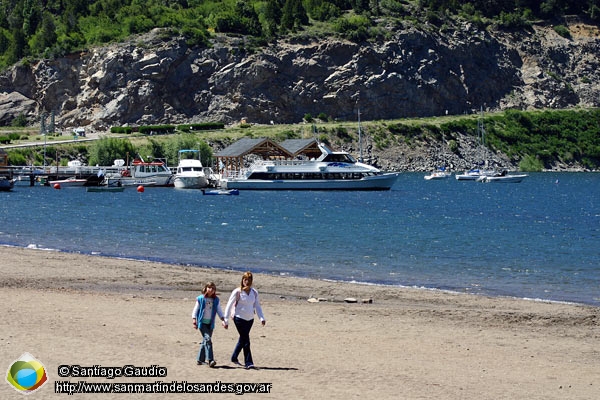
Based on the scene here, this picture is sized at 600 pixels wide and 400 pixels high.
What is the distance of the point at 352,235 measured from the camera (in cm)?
5722

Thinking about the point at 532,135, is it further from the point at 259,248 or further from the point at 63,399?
the point at 63,399

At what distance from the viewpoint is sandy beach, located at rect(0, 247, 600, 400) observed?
19312 mm

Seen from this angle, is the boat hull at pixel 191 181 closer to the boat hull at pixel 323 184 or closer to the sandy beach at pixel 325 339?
the boat hull at pixel 323 184

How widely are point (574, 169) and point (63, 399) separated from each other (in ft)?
581

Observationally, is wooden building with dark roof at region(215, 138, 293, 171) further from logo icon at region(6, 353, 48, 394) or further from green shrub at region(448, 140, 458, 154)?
logo icon at region(6, 353, 48, 394)

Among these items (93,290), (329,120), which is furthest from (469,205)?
(329,120)

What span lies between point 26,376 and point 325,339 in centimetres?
821

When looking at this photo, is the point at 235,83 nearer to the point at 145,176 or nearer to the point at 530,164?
the point at 530,164

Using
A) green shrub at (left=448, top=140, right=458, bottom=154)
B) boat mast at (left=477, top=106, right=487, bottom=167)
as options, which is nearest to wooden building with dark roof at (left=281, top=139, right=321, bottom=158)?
green shrub at (left=448, top=140, right=458, bottom=154)

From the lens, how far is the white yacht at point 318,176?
114 m

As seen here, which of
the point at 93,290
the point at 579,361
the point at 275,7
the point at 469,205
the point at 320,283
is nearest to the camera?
the point at 579,361

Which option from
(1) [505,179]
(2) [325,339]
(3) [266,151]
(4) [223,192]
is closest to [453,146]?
(1) [505,179]

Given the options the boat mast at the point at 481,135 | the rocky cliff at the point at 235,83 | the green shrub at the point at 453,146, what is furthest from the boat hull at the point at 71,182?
the boat mast at the point at 481,135

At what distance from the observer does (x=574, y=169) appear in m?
186
